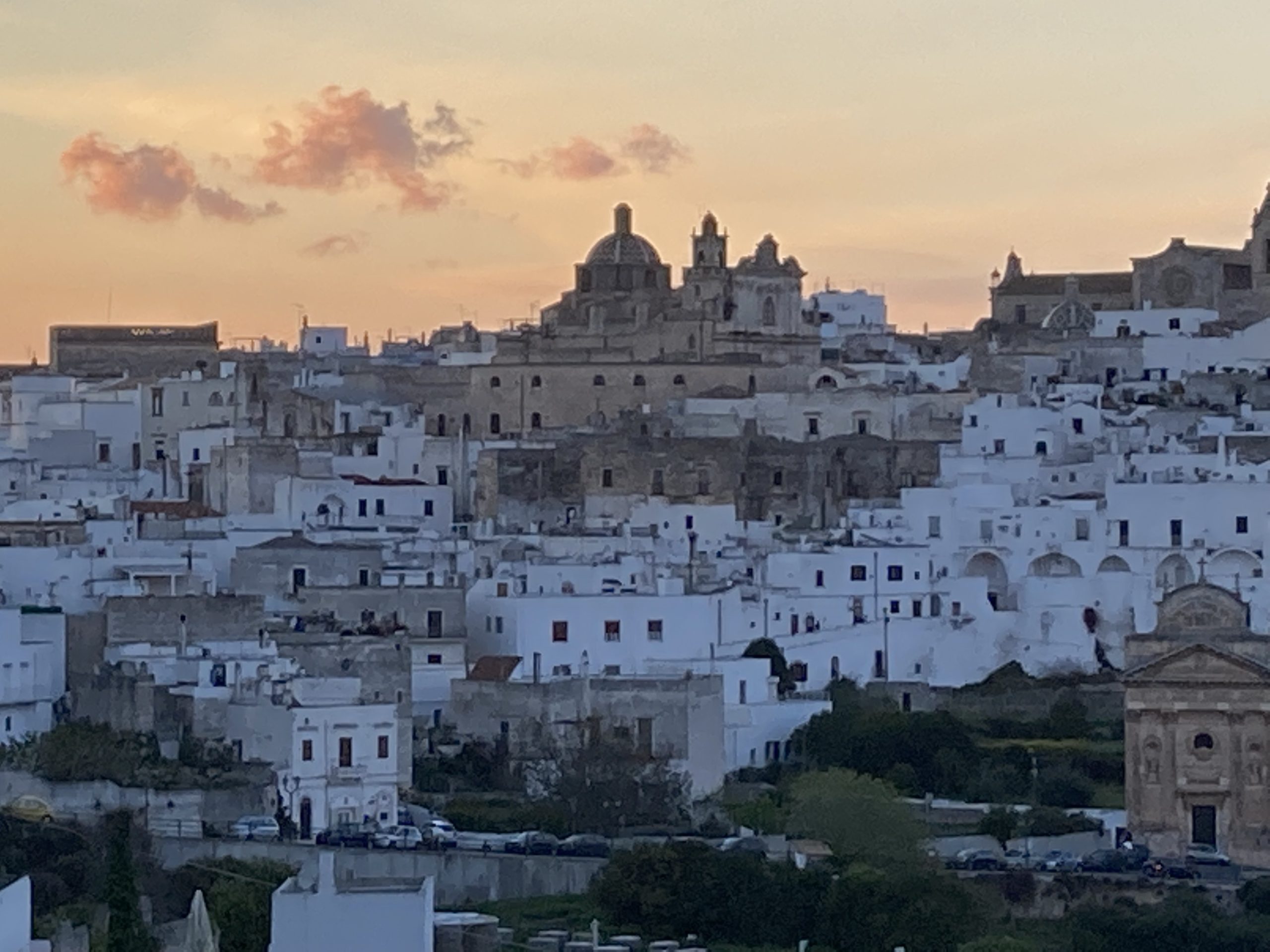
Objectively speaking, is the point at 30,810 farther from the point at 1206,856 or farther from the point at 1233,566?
the point at 1233,566

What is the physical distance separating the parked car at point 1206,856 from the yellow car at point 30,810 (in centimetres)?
1261

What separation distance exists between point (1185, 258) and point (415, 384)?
14.1 meters

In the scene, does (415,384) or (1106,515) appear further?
(415,384)

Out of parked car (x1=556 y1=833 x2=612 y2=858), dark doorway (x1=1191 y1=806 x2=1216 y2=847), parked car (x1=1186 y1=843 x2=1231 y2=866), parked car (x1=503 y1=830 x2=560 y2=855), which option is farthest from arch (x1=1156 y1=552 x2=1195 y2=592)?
parked car (x1=503 y1=830 x2=560 y2=855)

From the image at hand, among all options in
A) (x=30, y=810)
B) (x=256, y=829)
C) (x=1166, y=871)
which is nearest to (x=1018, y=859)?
(x=1166, y=871)

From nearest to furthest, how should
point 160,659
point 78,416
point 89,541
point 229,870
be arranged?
point 229,870, point 160,659, point 89,541, point 78,416

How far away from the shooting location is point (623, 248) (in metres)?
79.2

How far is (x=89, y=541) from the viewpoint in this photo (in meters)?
58.8

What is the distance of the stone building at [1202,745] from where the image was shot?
2103 inches

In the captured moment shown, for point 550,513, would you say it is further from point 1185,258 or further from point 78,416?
point 1185,258

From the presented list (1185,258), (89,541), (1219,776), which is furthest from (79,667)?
(1185,258)

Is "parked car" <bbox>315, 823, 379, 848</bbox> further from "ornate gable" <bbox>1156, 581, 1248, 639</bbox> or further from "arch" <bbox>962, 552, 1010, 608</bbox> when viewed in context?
"arch" <bbox>962, 552, 1010, 608</bbox>

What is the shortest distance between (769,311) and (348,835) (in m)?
26.8

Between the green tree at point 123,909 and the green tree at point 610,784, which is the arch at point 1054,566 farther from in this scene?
the green tree at point 123,909
